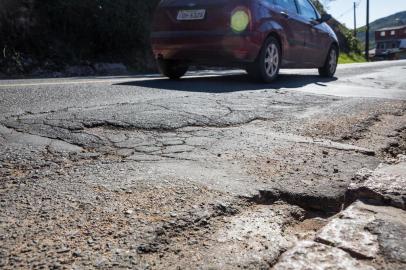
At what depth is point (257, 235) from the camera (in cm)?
147

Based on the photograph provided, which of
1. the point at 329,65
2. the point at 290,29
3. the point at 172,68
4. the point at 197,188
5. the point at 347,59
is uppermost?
the point at 290,29

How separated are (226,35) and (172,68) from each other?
125cm

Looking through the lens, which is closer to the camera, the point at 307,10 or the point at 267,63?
the point at 267,63

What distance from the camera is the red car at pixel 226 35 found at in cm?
577

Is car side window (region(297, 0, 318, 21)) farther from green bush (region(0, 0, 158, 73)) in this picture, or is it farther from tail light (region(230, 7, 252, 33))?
green bush (region(0, 0, 158, 73))

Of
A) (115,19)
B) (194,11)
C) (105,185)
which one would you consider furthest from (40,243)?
(115,19)

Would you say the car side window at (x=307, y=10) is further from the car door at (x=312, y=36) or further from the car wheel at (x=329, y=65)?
the car wheel at (x=329, y=65)

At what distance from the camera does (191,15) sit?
19.6 ft

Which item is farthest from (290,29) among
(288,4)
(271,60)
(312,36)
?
(312,36)

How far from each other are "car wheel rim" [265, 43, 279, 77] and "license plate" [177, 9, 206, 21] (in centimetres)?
109

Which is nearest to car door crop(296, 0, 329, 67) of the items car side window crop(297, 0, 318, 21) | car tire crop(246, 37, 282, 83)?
car side window crop(297, 0, 318, 21)

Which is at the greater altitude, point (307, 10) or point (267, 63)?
point (307, 10)

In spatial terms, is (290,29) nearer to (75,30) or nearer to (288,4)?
(288,4)

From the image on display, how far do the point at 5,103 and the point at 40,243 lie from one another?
2950mm
